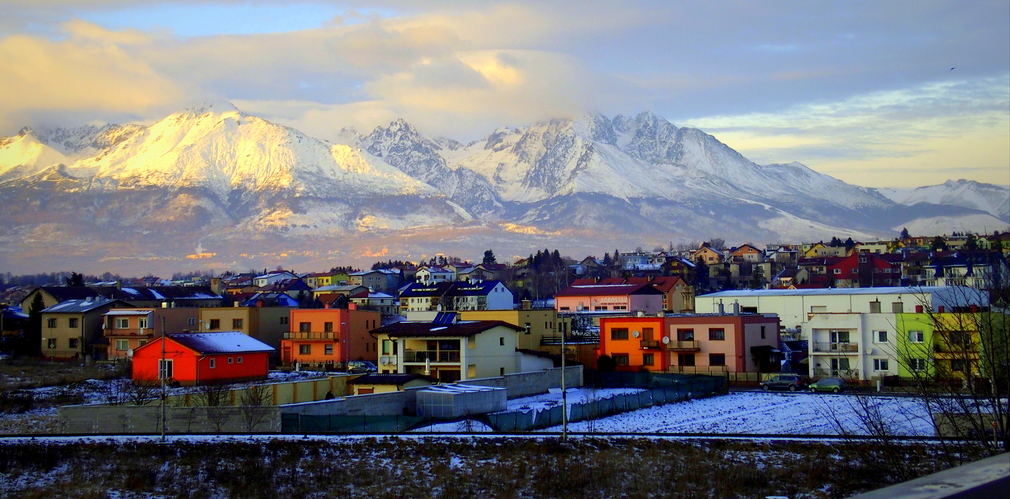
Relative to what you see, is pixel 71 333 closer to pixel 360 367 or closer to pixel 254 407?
pixel 360 367

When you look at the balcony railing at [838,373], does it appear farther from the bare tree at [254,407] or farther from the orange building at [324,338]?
the orange building at [324,338]

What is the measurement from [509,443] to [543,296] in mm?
92935

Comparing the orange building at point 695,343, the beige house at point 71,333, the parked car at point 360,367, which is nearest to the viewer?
the orange building at point 695,343

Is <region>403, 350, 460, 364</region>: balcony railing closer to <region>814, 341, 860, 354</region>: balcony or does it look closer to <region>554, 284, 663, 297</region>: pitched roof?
<region>814, 341, 860, 354</region>: balcony

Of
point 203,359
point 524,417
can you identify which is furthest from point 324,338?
point 524,417

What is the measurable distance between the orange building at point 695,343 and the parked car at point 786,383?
3647mm

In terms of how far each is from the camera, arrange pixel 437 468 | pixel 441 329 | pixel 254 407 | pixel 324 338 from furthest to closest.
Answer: pixel 324 338
pixel 441 329
pixel 254 407
pixel 437 468

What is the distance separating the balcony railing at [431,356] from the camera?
42.7 m

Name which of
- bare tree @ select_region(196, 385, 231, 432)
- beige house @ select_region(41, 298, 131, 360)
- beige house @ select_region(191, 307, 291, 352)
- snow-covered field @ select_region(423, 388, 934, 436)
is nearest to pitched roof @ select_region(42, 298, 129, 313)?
beige house @ select_region(41, 298, 131, 360)

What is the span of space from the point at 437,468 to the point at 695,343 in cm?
2462

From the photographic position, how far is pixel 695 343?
148 feet

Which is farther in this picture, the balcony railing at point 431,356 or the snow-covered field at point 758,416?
the balcony railing at point 431,356

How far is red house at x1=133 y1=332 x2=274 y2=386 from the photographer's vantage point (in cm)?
4322

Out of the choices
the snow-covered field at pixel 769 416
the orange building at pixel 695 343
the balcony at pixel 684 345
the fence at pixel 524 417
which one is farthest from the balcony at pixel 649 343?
the snow-covered field at pixel 769 416
